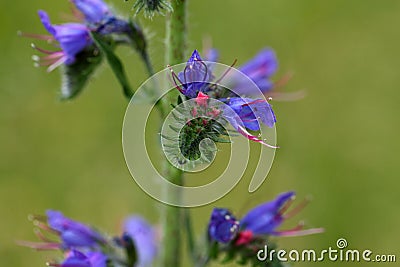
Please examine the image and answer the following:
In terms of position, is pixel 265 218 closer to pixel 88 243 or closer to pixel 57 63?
pixel 88 243

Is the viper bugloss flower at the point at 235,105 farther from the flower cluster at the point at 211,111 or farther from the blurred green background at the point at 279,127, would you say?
the blurred green background at the point at 279,127

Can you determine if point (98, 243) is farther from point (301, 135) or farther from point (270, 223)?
point (301, 135)

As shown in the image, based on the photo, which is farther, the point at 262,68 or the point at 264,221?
the point at 262,68

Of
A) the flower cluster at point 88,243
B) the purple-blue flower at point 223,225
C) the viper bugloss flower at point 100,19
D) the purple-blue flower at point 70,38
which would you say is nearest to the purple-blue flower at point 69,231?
the flower cluster at point 88,243

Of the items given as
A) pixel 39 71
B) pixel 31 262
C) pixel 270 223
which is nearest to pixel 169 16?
pixel 270 223

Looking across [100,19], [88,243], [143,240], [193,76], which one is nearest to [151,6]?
[193,76]

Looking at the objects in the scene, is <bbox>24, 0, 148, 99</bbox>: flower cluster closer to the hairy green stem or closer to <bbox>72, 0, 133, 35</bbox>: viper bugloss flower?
<bbox>72, 0, 133, 35</bbox>: viper bugloss flower
